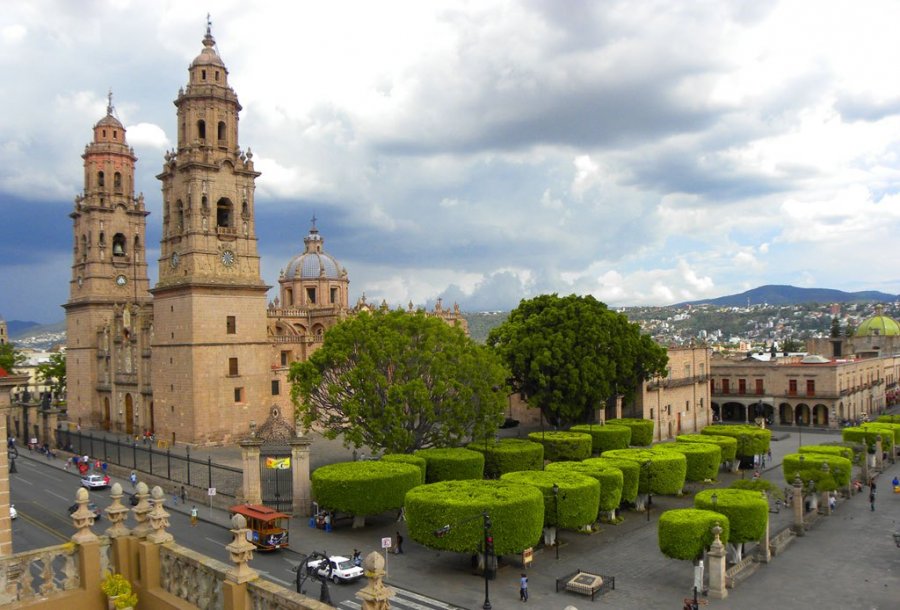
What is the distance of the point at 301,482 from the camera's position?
116 feet

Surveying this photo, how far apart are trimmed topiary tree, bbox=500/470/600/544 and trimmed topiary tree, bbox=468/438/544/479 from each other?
315 inches

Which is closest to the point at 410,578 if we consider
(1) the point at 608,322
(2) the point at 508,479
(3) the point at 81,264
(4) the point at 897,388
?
(2) the point at 508,479

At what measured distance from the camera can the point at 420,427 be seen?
1581 inches

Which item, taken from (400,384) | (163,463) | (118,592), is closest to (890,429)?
(400,384)

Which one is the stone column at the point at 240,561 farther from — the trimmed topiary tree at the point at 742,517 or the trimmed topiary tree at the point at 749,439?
the trimmed topiary tree at the point at 749,439

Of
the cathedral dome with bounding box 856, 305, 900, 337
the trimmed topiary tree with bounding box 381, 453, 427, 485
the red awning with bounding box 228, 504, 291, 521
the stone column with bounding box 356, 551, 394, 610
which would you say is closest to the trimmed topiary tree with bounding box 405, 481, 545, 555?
the red awning with bounding box 228, 504, 291, 521

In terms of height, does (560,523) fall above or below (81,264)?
below

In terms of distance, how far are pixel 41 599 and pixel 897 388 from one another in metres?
108

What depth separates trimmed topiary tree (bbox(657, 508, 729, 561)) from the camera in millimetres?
25844

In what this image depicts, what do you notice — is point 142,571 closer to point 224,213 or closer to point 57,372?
point 224,213

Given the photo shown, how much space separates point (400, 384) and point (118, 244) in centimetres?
4351

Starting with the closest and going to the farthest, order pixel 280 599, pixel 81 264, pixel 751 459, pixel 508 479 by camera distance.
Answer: pixel 280 599 < pixel 508 479 < pixel 751 459 < pixel 81 264

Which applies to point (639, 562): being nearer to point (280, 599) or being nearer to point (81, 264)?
point (280, 599)

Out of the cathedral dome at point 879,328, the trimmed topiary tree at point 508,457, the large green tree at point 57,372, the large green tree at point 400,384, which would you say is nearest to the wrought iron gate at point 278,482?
the large green tree at point 400,384
